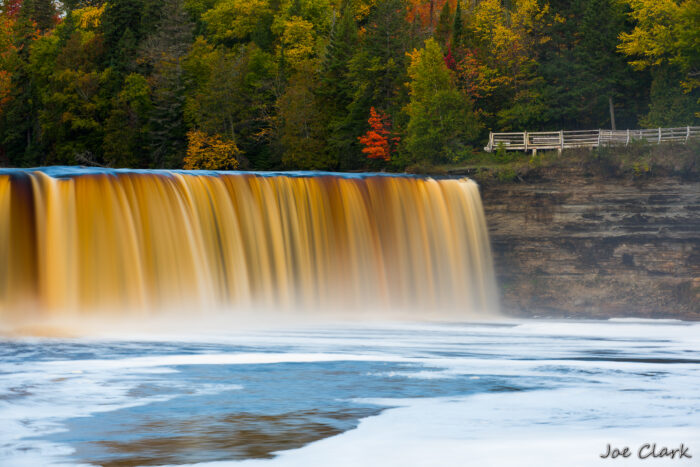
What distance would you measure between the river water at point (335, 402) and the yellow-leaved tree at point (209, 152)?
42.5 m

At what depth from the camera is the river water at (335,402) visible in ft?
38.3

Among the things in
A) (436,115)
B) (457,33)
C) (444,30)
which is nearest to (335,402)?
(436,115)

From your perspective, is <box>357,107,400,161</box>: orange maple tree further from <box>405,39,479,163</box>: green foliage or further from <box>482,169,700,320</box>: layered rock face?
<box>482,169,700,320</box>: layered rock face

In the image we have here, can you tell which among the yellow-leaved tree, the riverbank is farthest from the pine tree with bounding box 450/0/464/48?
the riverbank

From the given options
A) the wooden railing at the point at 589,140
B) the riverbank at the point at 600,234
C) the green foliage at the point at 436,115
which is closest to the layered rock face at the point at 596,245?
the riverbank at the point at 600,234

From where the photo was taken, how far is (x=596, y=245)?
40719 mm

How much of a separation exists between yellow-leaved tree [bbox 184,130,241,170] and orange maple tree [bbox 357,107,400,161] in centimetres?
1193

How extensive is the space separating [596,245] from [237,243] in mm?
16870

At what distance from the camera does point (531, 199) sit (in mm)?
42000

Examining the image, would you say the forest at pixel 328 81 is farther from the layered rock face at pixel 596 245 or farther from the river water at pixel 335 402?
the river water at pixel 335 402

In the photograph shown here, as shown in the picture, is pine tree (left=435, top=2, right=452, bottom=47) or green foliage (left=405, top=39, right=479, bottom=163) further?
pine tree (left=435, top=2, right=452, bottom=47)

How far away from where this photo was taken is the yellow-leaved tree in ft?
217

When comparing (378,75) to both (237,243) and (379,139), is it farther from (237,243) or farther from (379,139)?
(237,243)

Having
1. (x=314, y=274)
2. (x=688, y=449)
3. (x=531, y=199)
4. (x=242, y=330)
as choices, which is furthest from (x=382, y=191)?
(x=688, y=449)
